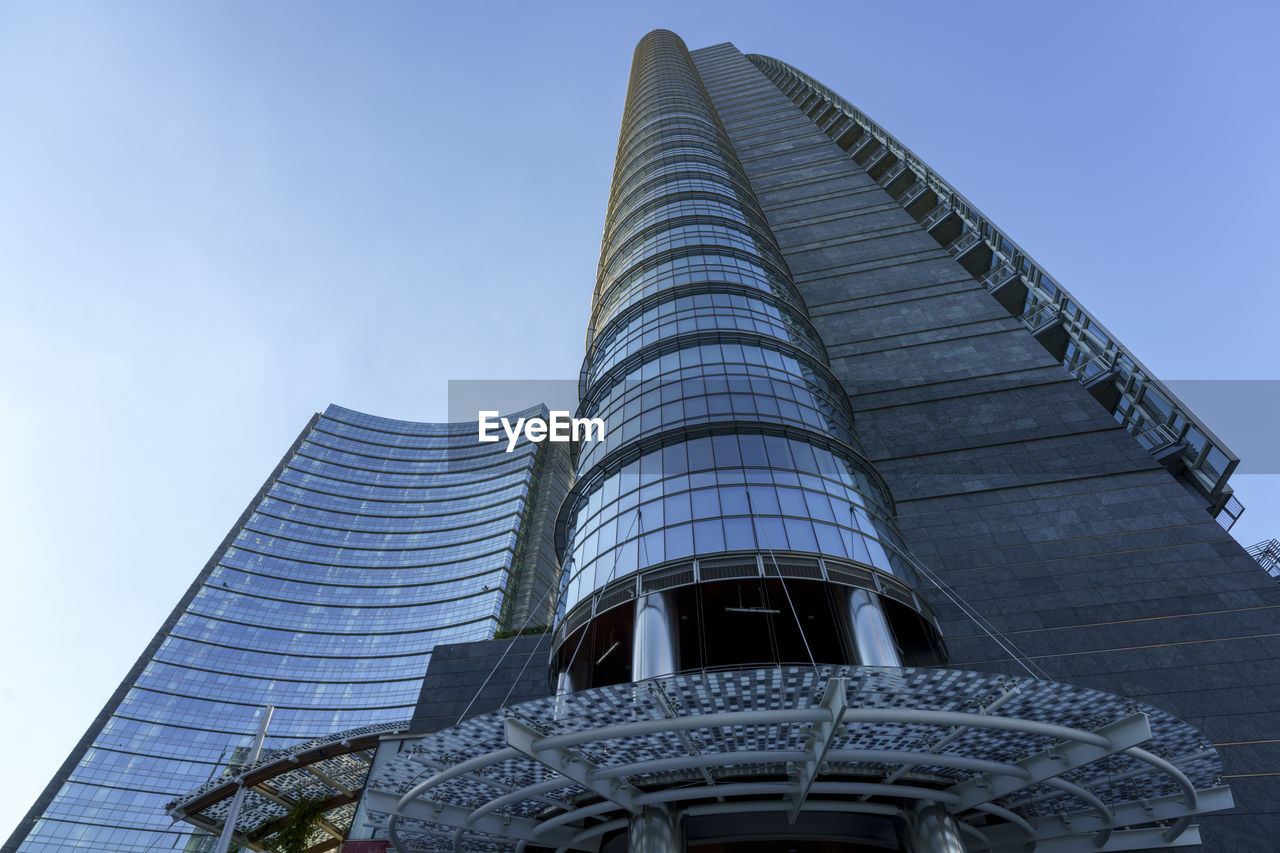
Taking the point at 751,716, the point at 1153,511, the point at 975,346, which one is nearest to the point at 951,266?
the point at 975,346

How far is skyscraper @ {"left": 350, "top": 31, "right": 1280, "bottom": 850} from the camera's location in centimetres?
1165

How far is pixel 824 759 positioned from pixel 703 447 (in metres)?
11.2

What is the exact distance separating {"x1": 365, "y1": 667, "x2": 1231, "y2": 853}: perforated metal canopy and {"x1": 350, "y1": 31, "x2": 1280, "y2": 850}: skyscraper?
0.24 feet

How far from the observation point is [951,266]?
41.8 meters

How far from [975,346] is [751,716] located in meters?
30.4

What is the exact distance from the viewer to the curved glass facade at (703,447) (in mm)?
18516

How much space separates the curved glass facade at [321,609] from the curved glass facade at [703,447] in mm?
56892

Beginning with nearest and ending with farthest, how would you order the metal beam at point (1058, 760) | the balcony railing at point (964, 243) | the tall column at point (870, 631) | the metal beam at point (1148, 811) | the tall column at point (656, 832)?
the metal beam at point (1058, 760) → the tall column at point (656, 832) → the metal beam at point (1148, 811) → the tall column at point (870, 631) → the balcony railing at point (964, 243)

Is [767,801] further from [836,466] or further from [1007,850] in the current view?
[836,466]

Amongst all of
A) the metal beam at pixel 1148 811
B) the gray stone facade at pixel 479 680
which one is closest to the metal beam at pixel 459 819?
the gray stone facade at pixel 479 680

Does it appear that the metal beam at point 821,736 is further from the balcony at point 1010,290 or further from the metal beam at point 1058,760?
the balcony at point 1010,290

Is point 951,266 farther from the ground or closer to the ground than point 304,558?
closer to the ground

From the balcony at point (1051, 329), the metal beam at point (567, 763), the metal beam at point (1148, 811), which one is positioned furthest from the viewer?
the balcony at point (1051, 329)

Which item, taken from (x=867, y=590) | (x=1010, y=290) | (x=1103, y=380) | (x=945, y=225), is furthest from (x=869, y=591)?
(x=945, y=225)
